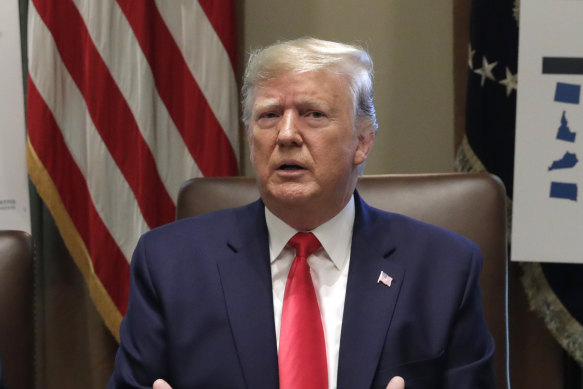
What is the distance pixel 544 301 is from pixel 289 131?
4.85 ft

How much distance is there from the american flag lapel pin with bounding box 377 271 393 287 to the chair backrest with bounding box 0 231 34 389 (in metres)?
0.88

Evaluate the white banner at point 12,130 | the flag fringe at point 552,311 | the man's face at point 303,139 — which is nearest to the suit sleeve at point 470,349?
the man's face at point 303,139

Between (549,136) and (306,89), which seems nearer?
(306,89)

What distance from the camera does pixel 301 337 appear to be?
1571 millimetres

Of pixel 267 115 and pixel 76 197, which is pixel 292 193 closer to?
pixel 267 115

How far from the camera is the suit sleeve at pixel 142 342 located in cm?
158

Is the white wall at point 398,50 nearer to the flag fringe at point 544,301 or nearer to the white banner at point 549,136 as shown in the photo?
the flag fringe at point 544,301

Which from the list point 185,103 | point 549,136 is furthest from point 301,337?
point 185,103

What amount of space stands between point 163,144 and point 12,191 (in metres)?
0.58

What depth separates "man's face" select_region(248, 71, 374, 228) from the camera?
1.64 metres

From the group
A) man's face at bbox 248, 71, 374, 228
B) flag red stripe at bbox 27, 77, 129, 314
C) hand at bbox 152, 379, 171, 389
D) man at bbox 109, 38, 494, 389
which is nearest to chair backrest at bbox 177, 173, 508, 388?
man at bbox 109, 38, 494, 389

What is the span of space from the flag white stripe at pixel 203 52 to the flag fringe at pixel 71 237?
671 mm

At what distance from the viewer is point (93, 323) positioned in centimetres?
304

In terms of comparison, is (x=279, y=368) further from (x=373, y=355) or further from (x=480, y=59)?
(x=480, y=59)
